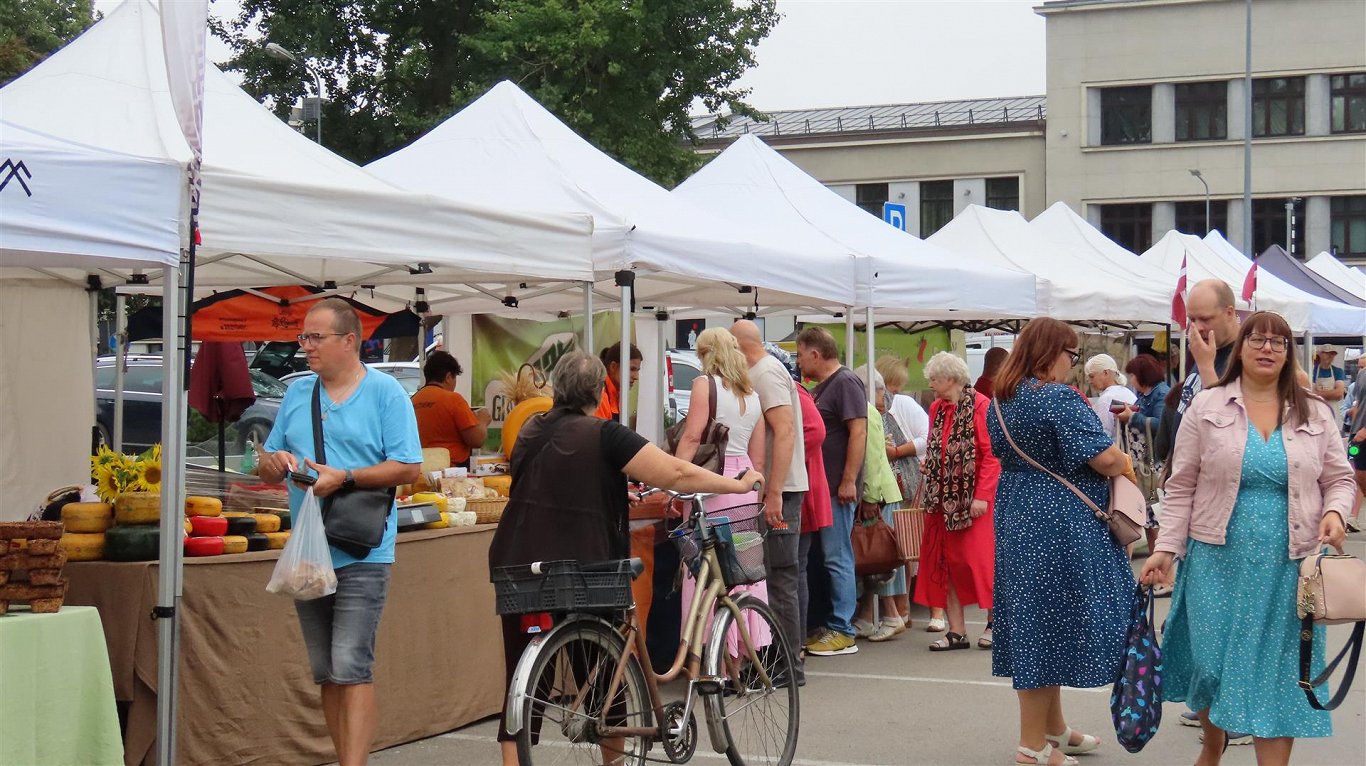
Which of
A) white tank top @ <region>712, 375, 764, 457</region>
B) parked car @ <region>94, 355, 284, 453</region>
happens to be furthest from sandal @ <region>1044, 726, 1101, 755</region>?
parked car @ <region>94, 355, 284, 453</region>

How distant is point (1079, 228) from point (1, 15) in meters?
27.8

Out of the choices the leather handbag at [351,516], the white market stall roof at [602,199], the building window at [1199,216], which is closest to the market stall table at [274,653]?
the leather handbag at [351,516]

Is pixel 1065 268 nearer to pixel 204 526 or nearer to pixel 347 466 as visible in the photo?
pixel 204 526

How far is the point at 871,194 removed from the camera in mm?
51594

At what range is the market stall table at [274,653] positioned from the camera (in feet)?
18.5

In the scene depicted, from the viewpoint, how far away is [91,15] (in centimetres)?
4331

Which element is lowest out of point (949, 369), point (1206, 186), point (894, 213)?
point (949, 369)

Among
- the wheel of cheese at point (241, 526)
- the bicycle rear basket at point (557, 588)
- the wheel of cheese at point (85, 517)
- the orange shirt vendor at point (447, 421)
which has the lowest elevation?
the bicycle rear basket at point (557, 588)

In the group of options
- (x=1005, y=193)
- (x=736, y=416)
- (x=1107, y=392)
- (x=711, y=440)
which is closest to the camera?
(x=711, y=440)

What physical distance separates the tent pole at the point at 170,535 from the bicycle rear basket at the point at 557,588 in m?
1.20

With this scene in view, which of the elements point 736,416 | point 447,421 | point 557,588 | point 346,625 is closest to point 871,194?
point 447,421

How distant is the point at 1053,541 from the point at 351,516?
270cm

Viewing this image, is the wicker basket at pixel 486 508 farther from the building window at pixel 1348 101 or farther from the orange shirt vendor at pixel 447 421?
the building window at pixel 1348 101

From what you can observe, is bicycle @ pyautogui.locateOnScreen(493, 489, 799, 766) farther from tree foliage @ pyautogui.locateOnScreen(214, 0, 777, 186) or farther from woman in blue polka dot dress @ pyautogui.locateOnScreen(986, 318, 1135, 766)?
tree foliage @ pyautogui.locateOnScreen(214, 0, 777, 186)
